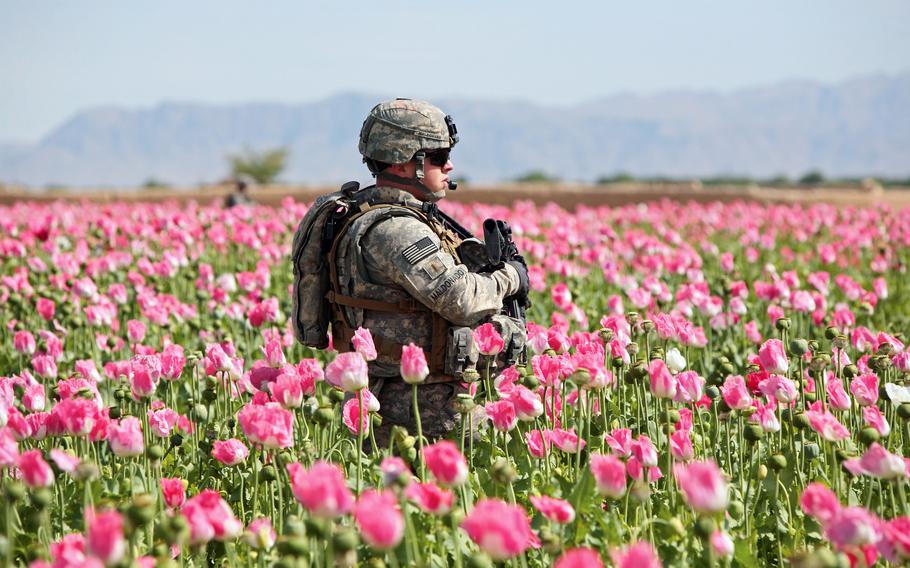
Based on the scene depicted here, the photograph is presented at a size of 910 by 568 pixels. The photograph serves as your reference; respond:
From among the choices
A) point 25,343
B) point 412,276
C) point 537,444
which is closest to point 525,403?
point 537,444

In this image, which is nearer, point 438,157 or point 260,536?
point 260,536

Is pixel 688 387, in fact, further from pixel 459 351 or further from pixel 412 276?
pixel 412 276

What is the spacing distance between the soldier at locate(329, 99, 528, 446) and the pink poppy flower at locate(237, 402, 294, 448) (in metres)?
1.00

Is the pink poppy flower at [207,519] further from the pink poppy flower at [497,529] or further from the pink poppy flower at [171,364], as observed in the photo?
the pink poppy flower at [171,364]

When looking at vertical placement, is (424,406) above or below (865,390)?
below

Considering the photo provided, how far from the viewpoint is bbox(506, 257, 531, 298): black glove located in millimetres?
4582

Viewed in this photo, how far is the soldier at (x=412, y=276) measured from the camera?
14.1ft

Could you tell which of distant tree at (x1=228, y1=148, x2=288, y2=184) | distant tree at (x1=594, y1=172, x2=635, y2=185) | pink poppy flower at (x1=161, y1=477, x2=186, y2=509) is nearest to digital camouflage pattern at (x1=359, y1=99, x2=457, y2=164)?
pink poppy flower at (x1=161, y1=477, x2=186, y2=509)

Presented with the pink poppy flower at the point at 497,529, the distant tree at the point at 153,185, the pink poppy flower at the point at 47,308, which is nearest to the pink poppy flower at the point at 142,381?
the pink poppy flower at the point at 497,529

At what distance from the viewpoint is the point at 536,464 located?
4.39m

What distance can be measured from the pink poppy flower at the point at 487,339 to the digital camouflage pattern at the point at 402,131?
742mm

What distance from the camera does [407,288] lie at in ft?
14.2

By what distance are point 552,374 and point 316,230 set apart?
1.13 m

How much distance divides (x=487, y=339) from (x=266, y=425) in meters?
1.23
